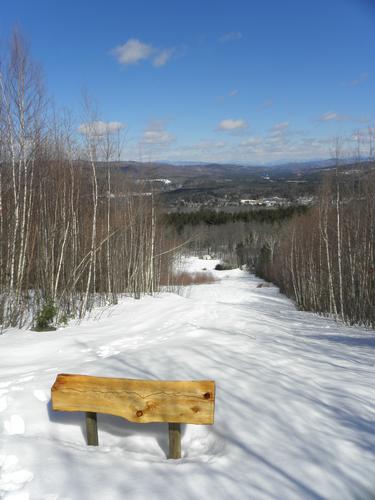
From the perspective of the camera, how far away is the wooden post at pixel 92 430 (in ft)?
11.5

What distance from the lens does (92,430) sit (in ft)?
11.6

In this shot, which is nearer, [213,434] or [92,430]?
[92,430]

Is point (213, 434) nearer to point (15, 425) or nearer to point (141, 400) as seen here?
point (141, 400)

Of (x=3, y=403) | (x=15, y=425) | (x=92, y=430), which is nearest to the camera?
(x=92, y=430)

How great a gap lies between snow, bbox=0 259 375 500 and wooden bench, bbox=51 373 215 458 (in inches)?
12.3

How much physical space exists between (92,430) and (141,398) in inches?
25.8

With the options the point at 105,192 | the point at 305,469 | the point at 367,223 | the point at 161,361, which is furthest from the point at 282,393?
the point at 367,223

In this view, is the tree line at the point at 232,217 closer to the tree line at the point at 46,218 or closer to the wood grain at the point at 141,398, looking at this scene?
the tree line at the point at 46,218

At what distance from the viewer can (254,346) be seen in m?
6.71

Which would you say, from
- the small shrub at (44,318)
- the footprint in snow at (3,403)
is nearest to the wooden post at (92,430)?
the footprint in snow at (3,403)

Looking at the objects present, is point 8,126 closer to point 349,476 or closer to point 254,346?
point 254,346

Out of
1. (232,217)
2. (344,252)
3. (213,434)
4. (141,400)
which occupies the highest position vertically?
(141,400)

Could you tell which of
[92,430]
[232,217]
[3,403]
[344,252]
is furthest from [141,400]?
[232,217]

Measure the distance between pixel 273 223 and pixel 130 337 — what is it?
230 feet
